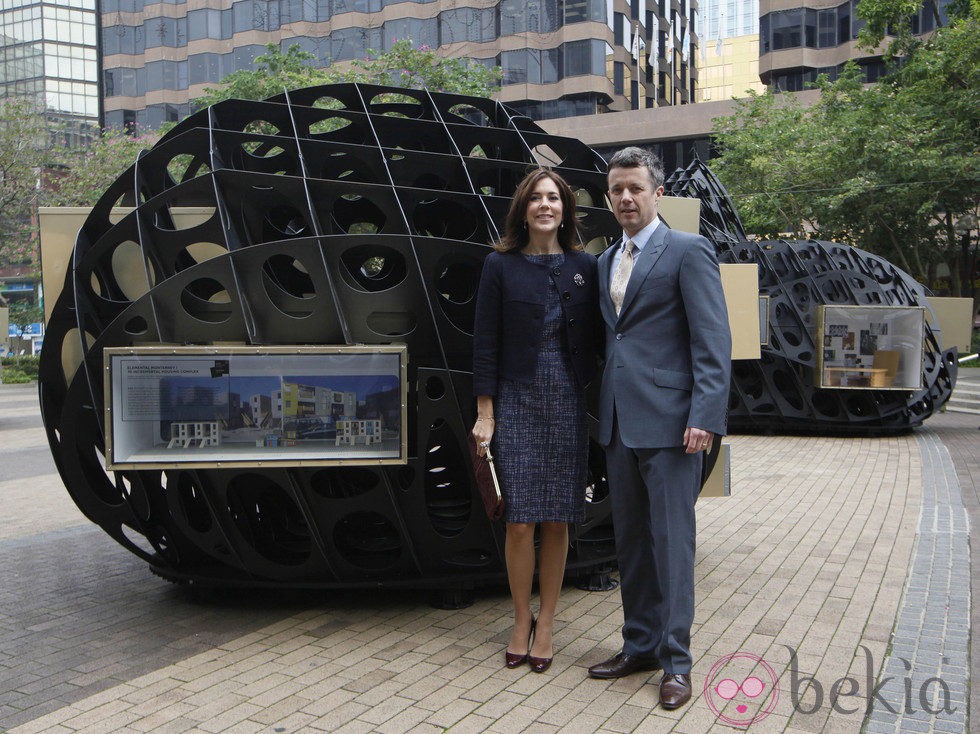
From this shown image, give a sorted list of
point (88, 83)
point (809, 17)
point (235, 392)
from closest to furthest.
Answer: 1. point (235, 392)
2. point (809, 17)
3. point (88, 83)

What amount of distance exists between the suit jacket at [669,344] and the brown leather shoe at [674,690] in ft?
3.23

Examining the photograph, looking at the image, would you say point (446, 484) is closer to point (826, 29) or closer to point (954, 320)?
point (954, 320)

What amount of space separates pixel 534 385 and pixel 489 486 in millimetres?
507

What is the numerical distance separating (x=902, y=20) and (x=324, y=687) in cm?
2794

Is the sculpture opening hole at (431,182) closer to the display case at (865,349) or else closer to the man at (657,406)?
the man at (657,406)

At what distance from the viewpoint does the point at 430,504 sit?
5.18m

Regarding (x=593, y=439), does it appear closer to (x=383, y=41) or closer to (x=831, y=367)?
(x=831, y=367)

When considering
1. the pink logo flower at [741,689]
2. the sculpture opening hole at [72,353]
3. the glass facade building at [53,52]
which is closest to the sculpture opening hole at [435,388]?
the pink logo flower at [741,689]

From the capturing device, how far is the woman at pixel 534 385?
4242mm

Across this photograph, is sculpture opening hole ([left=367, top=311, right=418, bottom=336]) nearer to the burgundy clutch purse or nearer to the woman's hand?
the woman's hand

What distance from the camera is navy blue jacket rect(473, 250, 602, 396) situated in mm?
4250

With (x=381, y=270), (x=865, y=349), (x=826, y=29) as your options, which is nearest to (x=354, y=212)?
(x=381, y=270)

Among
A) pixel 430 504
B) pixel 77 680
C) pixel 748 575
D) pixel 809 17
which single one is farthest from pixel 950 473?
pixel 809 17

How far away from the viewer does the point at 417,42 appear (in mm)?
47812
